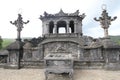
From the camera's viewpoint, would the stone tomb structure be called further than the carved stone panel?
No

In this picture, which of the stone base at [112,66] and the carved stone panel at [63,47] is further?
the carved stone panel at [63,47]

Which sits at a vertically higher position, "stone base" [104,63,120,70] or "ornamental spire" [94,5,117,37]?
"ornamental spire" [94,5,117,37]

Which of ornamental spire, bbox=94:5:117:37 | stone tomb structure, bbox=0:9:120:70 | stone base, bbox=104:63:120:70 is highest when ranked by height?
ornamental spire, bbox=94:5:117:37

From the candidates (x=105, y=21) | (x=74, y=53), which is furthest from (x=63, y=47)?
(x=105, y=21)

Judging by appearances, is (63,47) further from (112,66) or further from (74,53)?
(112,66)

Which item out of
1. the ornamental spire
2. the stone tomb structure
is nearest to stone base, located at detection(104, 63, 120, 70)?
the stone tomb structure

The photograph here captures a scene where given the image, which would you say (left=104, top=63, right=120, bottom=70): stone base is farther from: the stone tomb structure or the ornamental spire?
the ornamental spire

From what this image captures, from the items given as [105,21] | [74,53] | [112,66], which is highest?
[105,21]

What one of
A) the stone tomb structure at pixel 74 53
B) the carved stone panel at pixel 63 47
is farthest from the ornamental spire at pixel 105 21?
the carved stone panel at pixel 63 47

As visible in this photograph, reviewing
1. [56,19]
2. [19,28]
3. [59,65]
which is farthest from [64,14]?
[59,65]

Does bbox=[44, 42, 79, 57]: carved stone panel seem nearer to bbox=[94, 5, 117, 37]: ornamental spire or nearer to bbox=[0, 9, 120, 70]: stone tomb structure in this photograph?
bbox=[0, 9, 120, 70]: stone tomb structure

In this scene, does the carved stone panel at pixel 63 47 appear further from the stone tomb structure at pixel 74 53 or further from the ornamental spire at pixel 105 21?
the ornamental spire at pixel 105 21

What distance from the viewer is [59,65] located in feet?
36.9

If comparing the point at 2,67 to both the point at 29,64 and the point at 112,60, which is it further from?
the point at 112,60
